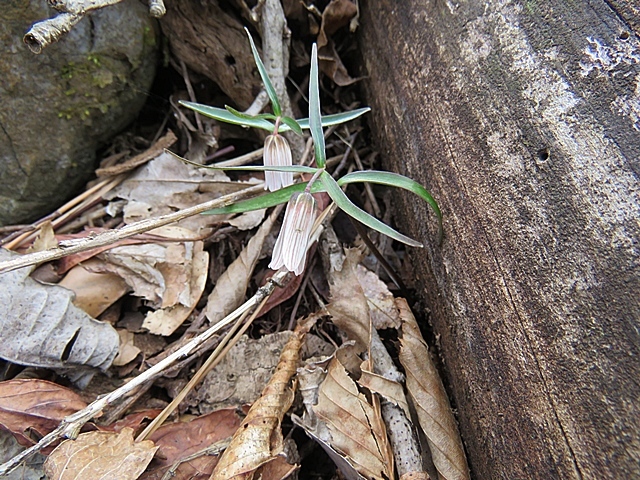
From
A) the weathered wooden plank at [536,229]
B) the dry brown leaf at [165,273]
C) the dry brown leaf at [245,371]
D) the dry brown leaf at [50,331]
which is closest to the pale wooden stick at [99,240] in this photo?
the dry brown leaf at [50,331]

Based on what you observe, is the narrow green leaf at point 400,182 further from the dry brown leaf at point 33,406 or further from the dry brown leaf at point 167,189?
the dry brown leaf at point 33,406

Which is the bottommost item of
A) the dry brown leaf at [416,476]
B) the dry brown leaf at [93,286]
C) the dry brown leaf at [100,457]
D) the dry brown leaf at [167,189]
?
the dry brown leaf at [100,457]

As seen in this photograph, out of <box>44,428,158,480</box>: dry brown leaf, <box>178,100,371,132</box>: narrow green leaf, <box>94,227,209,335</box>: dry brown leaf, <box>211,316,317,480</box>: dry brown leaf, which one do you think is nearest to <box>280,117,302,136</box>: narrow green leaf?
<box>178,100,371,132</box>: narrow green leaf

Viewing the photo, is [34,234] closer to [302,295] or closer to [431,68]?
[302,295]

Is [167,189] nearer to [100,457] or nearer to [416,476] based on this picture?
[100,457]

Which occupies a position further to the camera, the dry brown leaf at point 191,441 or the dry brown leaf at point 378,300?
the dry brown leaf at point 378,300

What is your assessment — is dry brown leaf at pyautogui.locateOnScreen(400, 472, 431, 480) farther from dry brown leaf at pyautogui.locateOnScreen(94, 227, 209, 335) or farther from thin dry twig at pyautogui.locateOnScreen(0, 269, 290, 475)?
dry brown leaf at pyautogui.locateOnScreen(94, 227, 209, 335)
